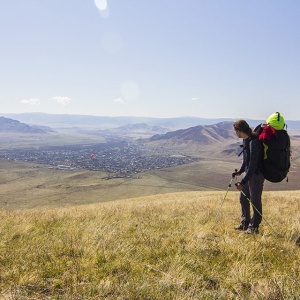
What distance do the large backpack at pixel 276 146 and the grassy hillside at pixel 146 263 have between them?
59.7 inches

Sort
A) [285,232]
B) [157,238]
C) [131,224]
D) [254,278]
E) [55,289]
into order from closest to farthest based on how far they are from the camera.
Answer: [55,289] → [254,278] → [157,238] → [285,232] → [131,224]

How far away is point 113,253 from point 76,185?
356 feet

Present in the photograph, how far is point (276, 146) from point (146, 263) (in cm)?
414

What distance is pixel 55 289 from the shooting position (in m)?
3.61

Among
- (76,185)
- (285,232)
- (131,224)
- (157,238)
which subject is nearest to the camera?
(157,238)

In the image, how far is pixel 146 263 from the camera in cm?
454

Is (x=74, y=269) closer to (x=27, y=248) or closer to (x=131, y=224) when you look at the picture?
(x=27, y=248)

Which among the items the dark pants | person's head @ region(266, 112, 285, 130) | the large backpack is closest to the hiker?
the dark pants

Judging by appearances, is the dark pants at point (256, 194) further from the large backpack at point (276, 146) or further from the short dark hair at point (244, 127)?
the short dark hair at point (244, 127)

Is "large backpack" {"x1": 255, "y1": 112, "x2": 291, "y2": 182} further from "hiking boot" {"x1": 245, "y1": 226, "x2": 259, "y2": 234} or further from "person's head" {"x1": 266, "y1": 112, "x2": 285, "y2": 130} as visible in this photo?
"hiking boot" {"x1": 245, "y1": 226, "x2": 259, "y2": 234}

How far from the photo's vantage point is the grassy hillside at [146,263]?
3.51 m

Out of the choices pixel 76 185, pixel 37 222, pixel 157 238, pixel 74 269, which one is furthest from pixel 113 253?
pixel 76 185

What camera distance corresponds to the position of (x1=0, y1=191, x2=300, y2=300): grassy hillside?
351 centimetres

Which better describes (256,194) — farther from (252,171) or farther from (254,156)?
(254,156)
